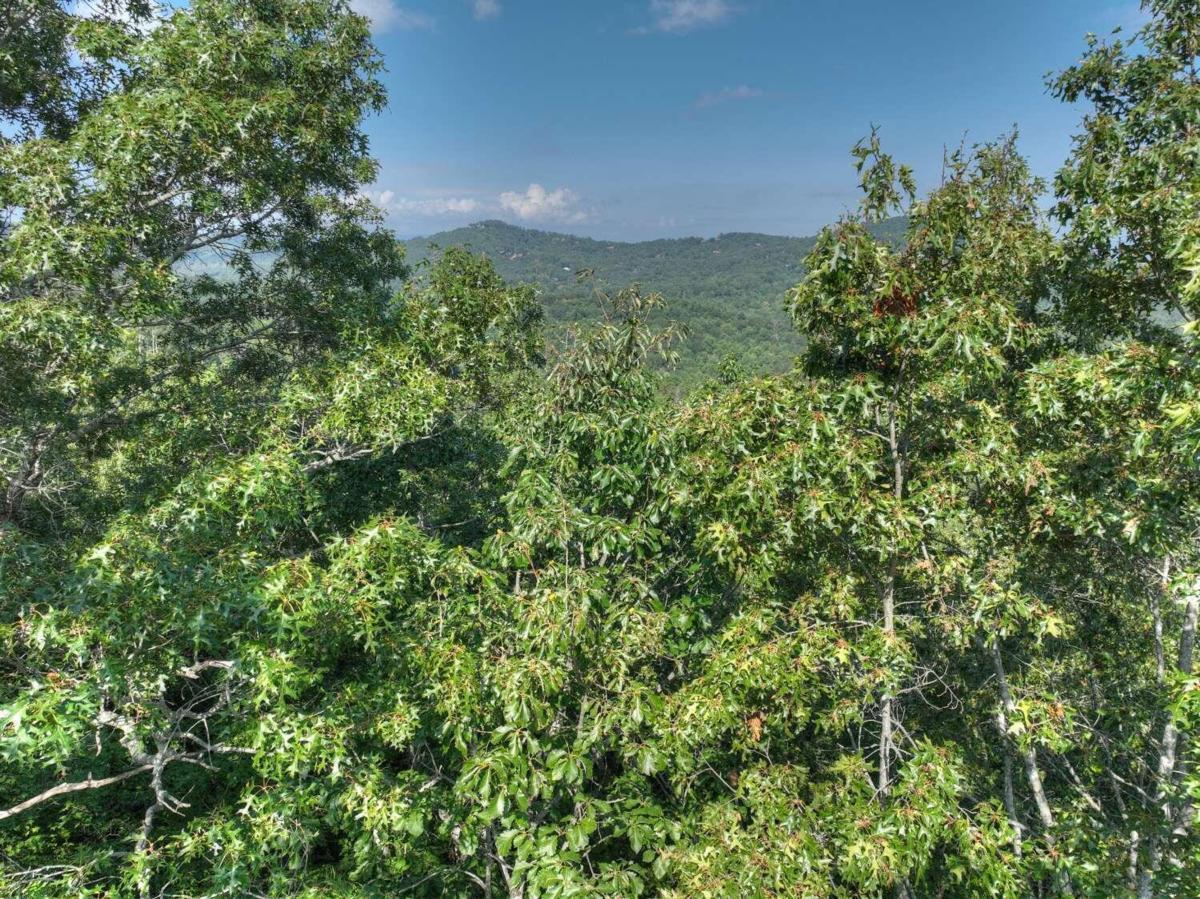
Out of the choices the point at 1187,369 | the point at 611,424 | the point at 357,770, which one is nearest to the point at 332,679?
the point at 357,770

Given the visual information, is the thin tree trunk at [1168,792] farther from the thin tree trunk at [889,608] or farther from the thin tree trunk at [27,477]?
the thin tree trunk at [27,477]

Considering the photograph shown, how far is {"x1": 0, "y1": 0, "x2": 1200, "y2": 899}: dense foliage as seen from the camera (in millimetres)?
4109

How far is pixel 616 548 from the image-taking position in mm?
4875

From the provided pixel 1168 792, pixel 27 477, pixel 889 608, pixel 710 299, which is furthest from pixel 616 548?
pixel 710 299

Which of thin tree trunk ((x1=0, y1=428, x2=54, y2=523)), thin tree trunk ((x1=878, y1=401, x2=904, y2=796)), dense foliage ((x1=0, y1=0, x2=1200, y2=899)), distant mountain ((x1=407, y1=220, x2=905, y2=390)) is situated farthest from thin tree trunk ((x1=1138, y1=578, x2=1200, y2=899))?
distant mountain ((x1=407, y1=220, x2=905, y2=390))

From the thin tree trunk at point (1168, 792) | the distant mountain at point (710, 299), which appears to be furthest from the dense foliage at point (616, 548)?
the distant mountain at point (710, 299)

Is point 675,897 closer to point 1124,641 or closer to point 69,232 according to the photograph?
point 69,232

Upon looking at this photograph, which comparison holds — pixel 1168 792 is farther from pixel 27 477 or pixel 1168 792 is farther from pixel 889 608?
pixel 27 477

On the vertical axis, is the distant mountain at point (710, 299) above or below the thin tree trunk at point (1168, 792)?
above

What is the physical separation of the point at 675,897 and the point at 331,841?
732cm

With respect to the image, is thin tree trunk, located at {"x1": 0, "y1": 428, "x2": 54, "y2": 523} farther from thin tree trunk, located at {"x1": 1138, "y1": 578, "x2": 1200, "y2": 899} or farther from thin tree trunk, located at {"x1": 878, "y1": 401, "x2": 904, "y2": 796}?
thin tree trunk, located at {"x1": 1138, "y1": 578, "x2": 1200, "y2": 899}

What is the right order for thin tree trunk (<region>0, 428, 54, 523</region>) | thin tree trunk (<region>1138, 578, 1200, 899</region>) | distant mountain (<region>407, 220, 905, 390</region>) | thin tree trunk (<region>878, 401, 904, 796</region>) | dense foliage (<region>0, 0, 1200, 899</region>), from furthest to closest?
distant mountain (<region>407, 220, 905, 390</region>)
thin tree trunk (<region>0, 428, 54, 523</region>)
thin tree trunk (<region>1138, 578, 1200, 899</region>)
thin tree trunk (<region>878, 401, 904, 796</region>)
dense foliage (<region>0, 0, 1200, 899</region>)

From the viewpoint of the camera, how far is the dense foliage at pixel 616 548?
4.11 m

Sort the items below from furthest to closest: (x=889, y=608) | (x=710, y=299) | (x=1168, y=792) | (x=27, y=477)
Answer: (x=710, y=299) → (x=27, y=477) → (x=889, y=608) → (x=1168, y=792)
